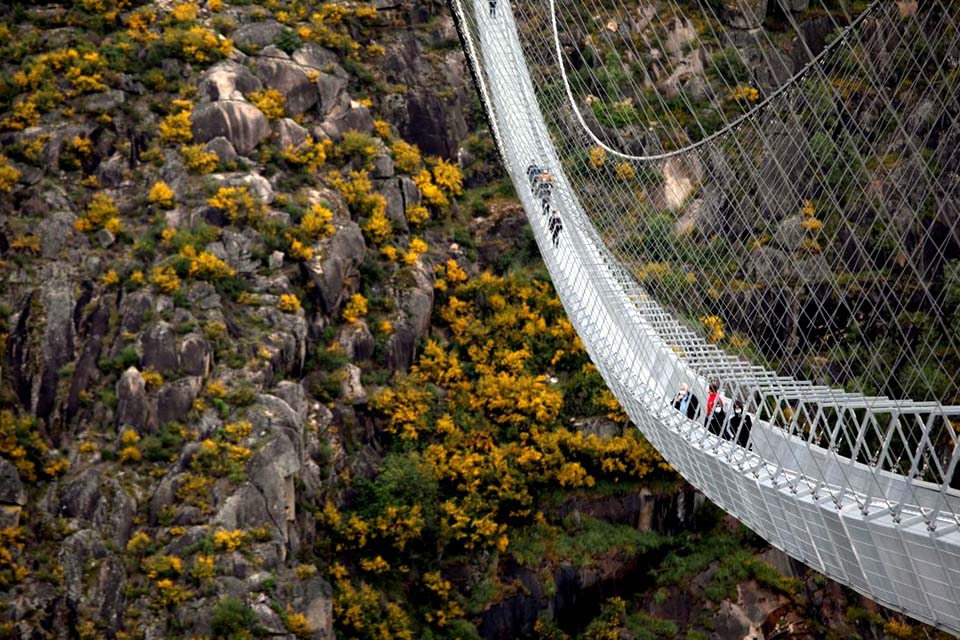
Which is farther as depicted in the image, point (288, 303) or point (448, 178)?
point (448, 178)

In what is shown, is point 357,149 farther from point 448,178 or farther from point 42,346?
point 42,346

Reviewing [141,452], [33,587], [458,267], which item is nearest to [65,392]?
[141,452]

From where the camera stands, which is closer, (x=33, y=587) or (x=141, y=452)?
(x=33, y=587)

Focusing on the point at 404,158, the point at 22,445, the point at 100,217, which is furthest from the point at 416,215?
the point at 22,445

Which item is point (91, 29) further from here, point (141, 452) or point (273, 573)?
point (273, 573)

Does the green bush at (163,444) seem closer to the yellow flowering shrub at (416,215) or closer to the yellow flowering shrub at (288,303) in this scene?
the yellow flowering shrub at (288,303)

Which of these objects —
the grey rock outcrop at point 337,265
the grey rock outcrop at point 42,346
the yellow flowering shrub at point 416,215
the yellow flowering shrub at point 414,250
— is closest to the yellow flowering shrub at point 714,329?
the yellow flowering shrub at point 414,250

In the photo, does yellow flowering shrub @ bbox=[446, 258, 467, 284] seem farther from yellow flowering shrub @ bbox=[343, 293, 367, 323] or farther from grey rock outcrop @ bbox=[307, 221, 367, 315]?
yellow flowering shrub @ bbox=[343, 293, 367, 323]
